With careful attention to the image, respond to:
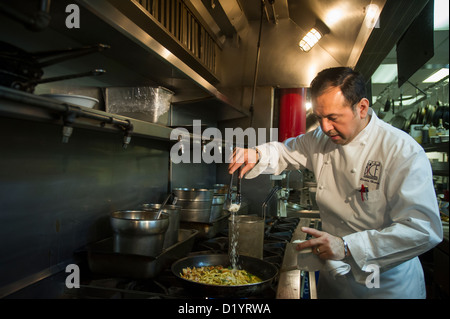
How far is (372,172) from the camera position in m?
1.41

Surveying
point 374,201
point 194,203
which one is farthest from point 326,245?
point 194,203

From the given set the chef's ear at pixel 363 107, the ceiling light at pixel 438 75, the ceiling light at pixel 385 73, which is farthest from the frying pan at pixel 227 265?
the ceiling light at pixel 438 75

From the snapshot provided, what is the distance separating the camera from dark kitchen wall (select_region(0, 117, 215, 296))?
1135mm

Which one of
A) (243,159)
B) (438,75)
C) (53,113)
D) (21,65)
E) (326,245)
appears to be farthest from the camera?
(438,75)

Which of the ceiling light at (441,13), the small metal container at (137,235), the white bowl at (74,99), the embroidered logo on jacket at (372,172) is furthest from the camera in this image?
the ceiling light at (441,13)

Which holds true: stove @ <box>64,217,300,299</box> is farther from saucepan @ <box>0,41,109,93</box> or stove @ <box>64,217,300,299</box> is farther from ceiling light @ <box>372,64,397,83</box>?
ceiling light @ <box>372,64,397,83</box>

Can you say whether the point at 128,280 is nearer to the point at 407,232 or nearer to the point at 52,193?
the point at 52,193

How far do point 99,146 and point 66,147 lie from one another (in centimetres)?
23

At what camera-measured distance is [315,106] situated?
1.48 meters

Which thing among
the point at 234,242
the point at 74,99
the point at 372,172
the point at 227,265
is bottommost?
the point at 227,265

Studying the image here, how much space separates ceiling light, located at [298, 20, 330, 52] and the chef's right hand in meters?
1.29

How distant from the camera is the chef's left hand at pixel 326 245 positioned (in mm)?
1109

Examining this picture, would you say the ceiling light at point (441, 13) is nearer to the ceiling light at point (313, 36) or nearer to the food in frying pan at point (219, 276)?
the ceiling light at point (313, 36)

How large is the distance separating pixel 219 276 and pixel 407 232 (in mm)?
776
